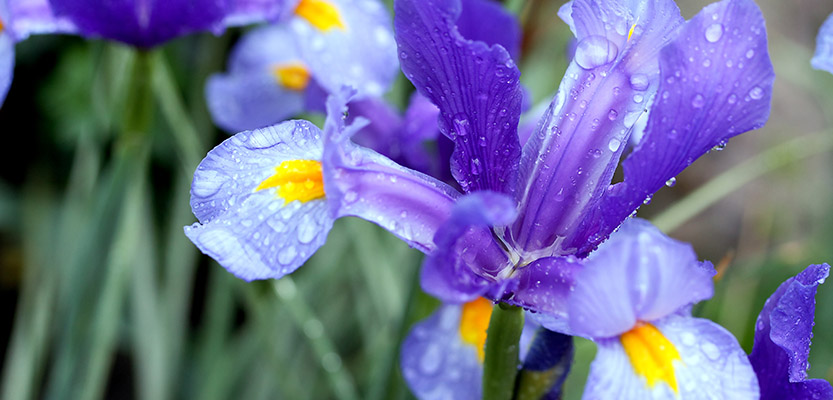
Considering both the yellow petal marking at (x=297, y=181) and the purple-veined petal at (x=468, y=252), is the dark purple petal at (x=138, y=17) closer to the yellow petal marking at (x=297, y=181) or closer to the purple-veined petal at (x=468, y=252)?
the yellow petal marking at (x=297, y=181)

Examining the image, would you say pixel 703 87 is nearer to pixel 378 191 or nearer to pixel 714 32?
pixel 714 32

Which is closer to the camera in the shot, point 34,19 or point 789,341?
point 789,341

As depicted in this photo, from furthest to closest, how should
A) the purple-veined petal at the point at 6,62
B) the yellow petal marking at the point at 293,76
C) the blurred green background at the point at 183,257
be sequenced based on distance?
the yellow petal marking at the point at 293,76 < the blurred green background at the point at 183,257 < the purple-veined petal at the point at 6,62

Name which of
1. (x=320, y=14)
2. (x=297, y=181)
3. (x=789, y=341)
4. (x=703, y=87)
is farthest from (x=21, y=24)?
(x=789, y=341)

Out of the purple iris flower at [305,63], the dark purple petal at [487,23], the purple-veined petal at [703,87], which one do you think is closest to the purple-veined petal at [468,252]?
the purple-veined petal at [703,87]

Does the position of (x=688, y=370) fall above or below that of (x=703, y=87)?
below

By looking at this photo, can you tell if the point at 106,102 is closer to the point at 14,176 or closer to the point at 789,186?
the point at 14,176
